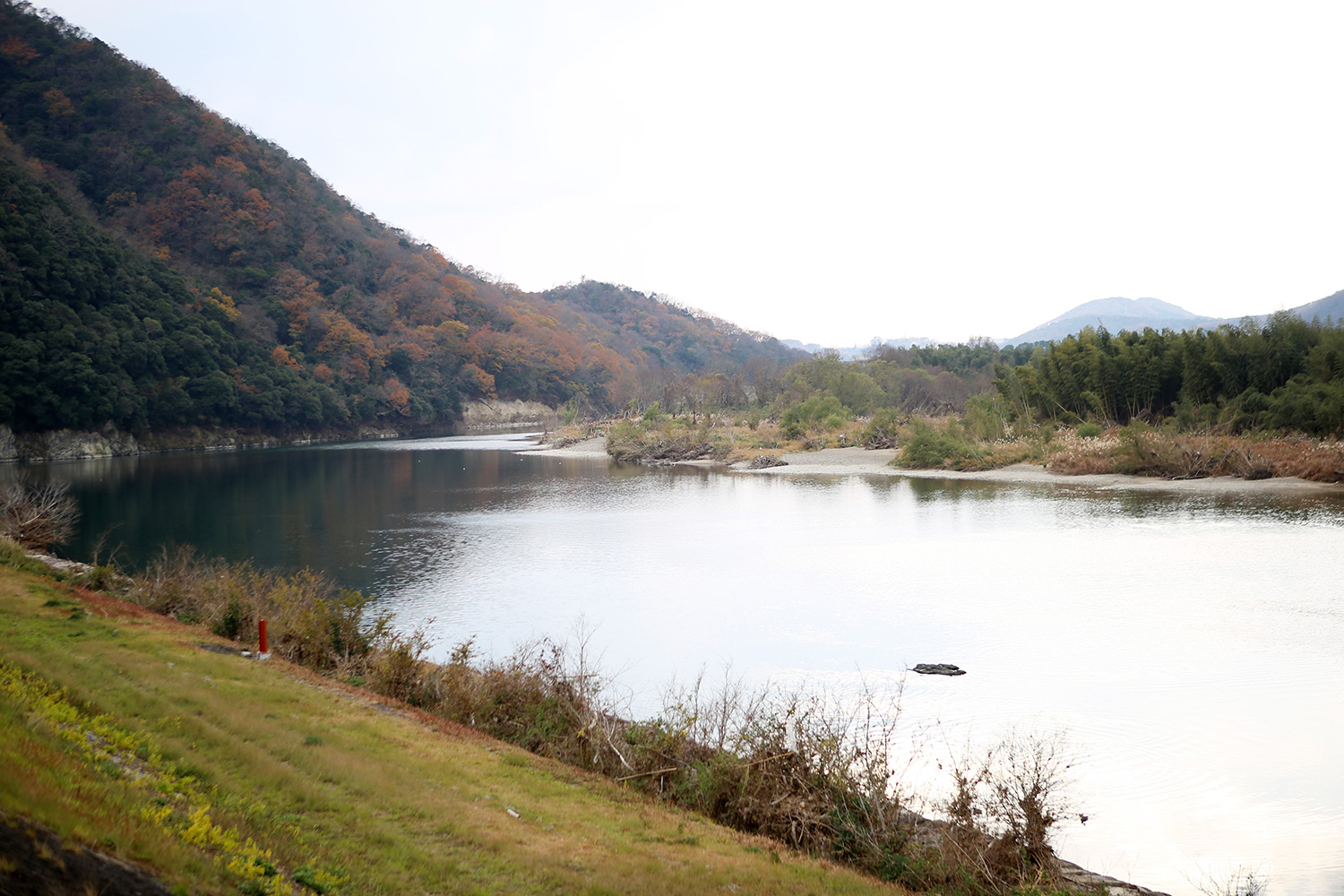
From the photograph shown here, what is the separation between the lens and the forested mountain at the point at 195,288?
49000 millimetres

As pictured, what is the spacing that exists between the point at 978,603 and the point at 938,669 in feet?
13.3

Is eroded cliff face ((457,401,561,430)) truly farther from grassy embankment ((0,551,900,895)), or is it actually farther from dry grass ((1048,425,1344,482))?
grassy embankment ((0,551,900,895))

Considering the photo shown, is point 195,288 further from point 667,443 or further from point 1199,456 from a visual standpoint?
point 1199,456

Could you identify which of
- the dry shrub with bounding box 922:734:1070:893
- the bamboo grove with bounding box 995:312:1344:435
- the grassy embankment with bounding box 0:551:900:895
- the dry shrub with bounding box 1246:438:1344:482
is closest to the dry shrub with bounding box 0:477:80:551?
the grassy embankment with bounding box 0:551:900:895

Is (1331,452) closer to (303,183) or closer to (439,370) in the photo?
(439,370)

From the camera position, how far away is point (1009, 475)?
34.4 metres

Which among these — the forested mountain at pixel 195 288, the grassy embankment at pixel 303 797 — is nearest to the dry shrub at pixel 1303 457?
the grassy embankment at pixel 303 797

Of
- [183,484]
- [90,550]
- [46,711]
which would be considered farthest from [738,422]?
[46,711]

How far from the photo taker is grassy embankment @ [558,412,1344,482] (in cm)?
2705

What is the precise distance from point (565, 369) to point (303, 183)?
40627mm

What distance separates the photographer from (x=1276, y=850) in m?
6.81

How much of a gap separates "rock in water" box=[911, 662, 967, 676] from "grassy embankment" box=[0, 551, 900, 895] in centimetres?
570

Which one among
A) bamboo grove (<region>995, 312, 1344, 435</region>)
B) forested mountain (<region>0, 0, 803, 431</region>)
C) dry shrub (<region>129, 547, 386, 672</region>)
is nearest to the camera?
dry shrub (<region>129, 547, 386, 672</region>)

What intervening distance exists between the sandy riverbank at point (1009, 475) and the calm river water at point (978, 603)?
165 cm
